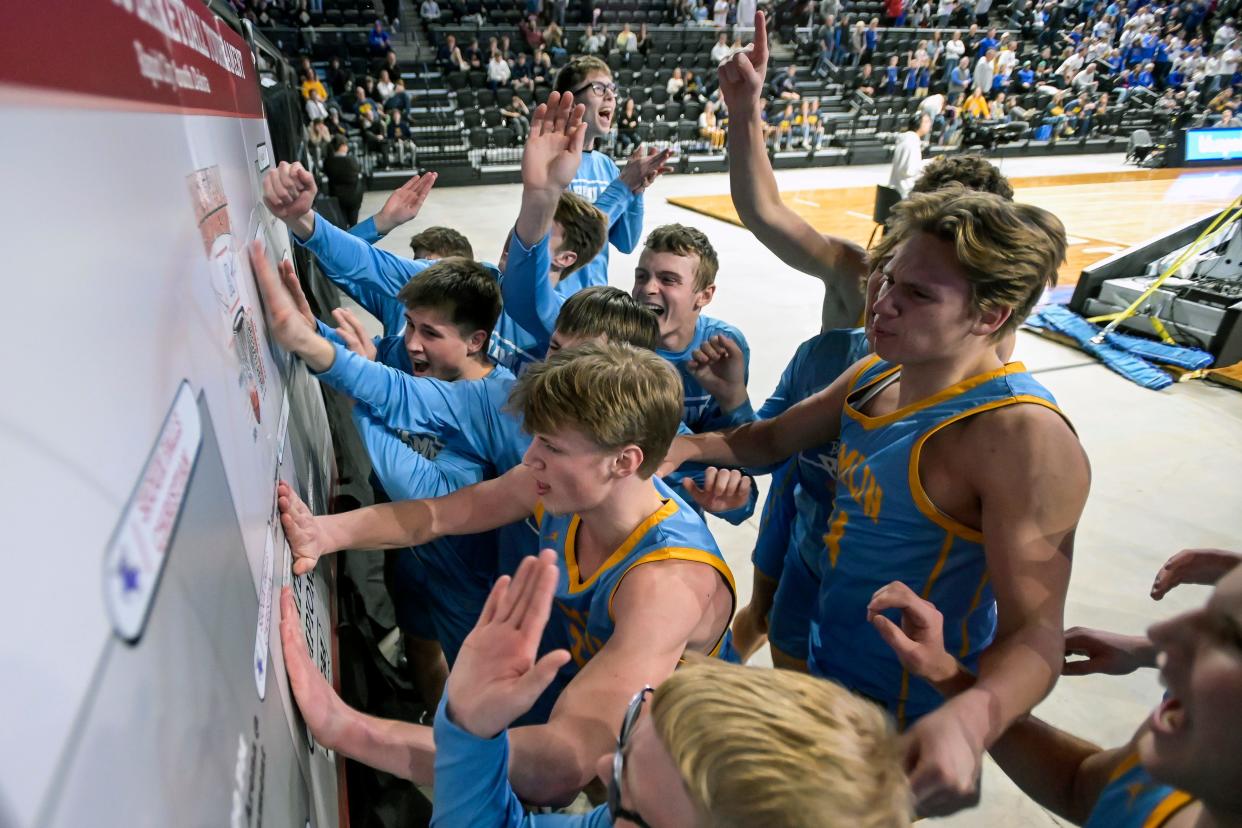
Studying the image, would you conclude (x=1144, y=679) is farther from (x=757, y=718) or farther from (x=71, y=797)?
(x=71, y=797)

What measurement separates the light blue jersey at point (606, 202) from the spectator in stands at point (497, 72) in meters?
→ 13.1

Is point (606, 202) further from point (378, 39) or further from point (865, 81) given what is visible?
point (865, 81)

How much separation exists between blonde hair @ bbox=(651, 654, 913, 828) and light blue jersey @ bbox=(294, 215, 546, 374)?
6.04 ft

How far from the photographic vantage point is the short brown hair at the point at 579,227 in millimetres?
2922

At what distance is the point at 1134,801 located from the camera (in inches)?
41.8

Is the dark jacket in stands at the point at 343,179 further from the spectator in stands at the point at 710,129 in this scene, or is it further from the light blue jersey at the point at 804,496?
the spectator in stands at the point at 710,129

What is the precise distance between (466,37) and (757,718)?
63.7 feet

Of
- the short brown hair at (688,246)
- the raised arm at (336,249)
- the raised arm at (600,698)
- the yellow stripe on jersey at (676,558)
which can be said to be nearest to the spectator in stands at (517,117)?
the raised arm at (336,249)

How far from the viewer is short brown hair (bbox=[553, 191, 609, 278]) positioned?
2.92 metres

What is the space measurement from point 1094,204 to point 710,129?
779 cm

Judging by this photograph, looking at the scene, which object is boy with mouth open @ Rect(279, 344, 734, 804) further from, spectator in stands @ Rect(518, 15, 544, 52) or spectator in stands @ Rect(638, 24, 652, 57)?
spectator in stands @ Rect(638, 24, 652, 57)

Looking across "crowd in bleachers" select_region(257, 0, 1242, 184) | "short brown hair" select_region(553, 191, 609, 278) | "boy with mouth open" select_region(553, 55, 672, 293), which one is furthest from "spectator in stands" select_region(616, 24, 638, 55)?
"short brown hair" select_region(553, 191, 609, 278)

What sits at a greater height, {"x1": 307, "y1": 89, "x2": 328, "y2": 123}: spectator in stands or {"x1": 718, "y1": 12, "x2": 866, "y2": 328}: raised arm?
{"x1": 307, "y1": 89, "x2": 328, "y2": 123}: spectator in stands

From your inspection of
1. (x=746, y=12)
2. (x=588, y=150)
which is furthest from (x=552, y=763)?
(x=746, y=12)
